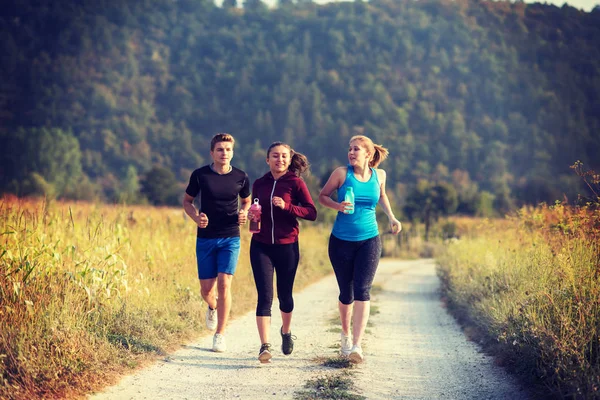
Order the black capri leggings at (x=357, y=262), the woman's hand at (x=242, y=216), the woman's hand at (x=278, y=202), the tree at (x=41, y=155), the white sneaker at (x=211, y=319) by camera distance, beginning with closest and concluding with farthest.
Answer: the woman's hand at (x=278, y=202) < the black capri leggings at (x=357, y=262) < the woman's hand at (x=242, y=216) < the white sneaker at (x=211, y=319) < the tree at (x=41, y=155)

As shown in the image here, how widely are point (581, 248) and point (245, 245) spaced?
9744 mm

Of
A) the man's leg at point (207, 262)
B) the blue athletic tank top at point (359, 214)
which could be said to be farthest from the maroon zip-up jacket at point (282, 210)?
the man's leg at point (207, 262)

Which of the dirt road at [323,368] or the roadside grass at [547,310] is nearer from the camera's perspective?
the roadside grass at [547,310]

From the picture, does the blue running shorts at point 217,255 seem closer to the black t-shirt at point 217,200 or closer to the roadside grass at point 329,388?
the black t-shirt at point 217,200

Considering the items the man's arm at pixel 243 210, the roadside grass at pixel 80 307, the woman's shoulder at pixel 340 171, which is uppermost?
the woman's shoulder at pixel 340 171

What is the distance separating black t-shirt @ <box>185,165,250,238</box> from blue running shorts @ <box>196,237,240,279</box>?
0.07m

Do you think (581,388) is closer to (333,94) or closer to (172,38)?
(333,94)

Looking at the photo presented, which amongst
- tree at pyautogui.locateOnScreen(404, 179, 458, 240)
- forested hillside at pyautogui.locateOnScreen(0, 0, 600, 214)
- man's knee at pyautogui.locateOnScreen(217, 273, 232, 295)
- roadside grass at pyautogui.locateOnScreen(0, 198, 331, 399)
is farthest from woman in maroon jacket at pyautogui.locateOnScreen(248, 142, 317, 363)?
forested hillside at pyautogui.locateOnScreen(0, 0, 600, 214)

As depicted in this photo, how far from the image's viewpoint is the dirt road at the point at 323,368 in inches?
246

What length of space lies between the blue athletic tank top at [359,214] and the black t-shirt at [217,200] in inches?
48.3

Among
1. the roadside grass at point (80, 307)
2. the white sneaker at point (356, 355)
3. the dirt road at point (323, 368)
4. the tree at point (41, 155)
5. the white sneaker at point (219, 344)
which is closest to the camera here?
the roadside grass at point (80, 307)

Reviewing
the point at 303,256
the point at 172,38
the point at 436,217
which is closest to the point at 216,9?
the point at 172,38

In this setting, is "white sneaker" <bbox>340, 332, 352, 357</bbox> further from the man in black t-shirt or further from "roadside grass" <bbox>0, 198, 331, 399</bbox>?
"roadside grass" <bbox>0, 198, 331, 399</bbox>

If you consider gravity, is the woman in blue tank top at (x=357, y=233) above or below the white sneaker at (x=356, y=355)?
above
